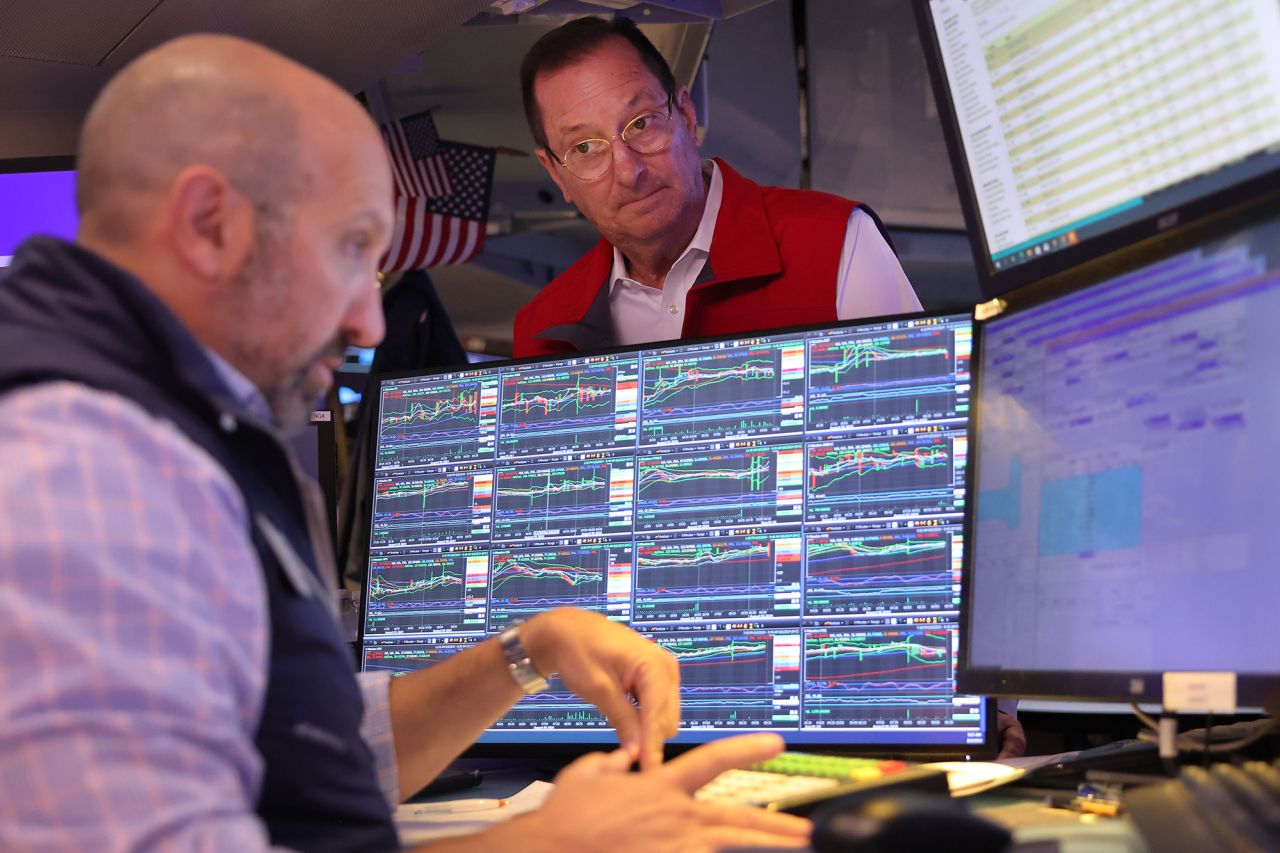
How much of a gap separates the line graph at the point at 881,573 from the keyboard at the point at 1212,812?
1.63 feet

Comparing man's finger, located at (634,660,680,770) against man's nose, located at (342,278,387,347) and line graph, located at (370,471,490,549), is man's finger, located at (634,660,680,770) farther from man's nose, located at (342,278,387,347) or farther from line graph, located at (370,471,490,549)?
line graph, located at (370,471,490,549)

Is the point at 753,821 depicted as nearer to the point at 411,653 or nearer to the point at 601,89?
the point at 411,653

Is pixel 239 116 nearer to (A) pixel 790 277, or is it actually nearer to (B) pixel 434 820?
(B) pixel 434 820

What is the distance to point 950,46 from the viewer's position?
1327 mm

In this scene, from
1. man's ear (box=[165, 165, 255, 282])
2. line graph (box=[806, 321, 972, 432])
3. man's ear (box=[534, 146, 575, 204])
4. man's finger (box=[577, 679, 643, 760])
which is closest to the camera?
man's ear (box=[165, 165, 255, 282])

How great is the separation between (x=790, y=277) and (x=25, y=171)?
62.5 inches

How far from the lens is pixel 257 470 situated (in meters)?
1.02

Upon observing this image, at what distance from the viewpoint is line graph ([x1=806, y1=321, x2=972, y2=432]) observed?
5.06 feet

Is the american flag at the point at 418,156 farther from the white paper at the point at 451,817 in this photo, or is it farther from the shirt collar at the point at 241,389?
the shirt collar at the point at 241,389

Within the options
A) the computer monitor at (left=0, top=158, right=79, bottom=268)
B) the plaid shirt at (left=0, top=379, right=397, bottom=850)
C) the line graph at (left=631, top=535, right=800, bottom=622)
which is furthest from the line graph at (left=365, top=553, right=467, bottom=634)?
the computer monitor at (left=0, top=158, right=79, bottom=268)

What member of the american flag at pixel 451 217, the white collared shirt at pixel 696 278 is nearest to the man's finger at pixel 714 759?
the white collared shirt at pixel 696 278

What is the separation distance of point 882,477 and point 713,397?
26 centimetres

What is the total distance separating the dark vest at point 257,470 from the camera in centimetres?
88

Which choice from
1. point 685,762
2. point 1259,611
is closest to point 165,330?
point 685,762
